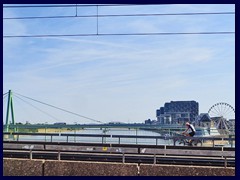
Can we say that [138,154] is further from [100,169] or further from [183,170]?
[183,170]

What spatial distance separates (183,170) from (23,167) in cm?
398

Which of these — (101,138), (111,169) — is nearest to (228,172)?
(111,169)

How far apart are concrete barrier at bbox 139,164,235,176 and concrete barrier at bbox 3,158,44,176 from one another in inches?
102

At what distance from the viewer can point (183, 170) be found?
877cm

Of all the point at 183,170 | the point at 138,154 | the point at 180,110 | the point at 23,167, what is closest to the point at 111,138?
the point at 138,154

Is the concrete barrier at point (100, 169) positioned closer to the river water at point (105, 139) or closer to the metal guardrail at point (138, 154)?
the metal guardrail at point (138, 154)

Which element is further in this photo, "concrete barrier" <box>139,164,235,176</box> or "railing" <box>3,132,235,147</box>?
"railing" <box>3,132,235,147</box>

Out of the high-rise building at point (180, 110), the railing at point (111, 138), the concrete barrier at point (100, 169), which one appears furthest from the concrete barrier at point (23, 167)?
the high-rise building at point (180, 110)

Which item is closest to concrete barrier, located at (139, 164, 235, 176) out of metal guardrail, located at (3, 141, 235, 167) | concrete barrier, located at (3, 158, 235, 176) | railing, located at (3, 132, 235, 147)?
concrete barrier, located at (3, 158, 235, 176)

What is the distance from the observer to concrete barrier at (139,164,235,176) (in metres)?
8.66

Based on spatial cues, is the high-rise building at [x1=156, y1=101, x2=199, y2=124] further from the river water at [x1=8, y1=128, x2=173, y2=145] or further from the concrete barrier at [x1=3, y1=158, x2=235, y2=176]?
the concrete barrier at [x1=3, y1=158, x2=235, y2=176]
